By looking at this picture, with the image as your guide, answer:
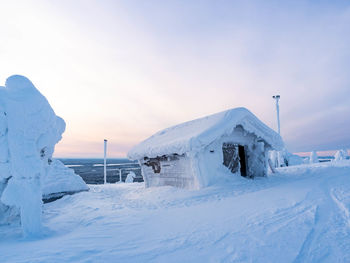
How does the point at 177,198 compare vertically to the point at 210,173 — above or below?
below

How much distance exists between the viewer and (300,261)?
2.73 meters

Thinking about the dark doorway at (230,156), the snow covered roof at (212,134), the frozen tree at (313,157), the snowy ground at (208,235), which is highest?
the snow covered roof at (212,134)

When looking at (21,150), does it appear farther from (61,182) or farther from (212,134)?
(61,182)

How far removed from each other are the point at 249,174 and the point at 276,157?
44.2ft

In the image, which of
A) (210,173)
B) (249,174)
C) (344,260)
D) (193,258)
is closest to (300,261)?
(344,260)

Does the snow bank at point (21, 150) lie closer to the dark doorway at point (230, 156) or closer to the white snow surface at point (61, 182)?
the white snow surface at point (61, 182)

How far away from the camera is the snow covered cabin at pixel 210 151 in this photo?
8.55 m

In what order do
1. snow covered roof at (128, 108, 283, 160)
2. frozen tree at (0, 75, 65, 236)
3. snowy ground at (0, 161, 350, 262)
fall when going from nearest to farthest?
snowy ground at (0, 161, 350, 262) → frozen tree at (0, 75, 65, 236) → snow covered roof at (128, 108, 283, 160)

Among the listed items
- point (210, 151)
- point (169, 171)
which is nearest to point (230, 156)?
point (210, 151)

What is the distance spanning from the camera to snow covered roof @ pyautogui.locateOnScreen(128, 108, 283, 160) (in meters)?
8.33

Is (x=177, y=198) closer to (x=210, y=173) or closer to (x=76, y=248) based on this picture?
(x=210, y=173)

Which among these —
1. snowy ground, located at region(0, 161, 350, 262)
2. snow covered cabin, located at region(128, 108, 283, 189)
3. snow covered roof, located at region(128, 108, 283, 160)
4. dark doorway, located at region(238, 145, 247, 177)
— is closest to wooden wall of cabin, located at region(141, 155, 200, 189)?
snow covered cabin, located at region(128, 108, 283, 189)

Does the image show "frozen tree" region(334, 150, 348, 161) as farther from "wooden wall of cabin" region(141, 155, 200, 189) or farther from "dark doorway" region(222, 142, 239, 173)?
"wooden wall of cabin" region(141, 155, 200, 189)

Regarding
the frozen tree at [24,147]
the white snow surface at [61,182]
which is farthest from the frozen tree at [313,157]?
the frozen tree at [24,147]
